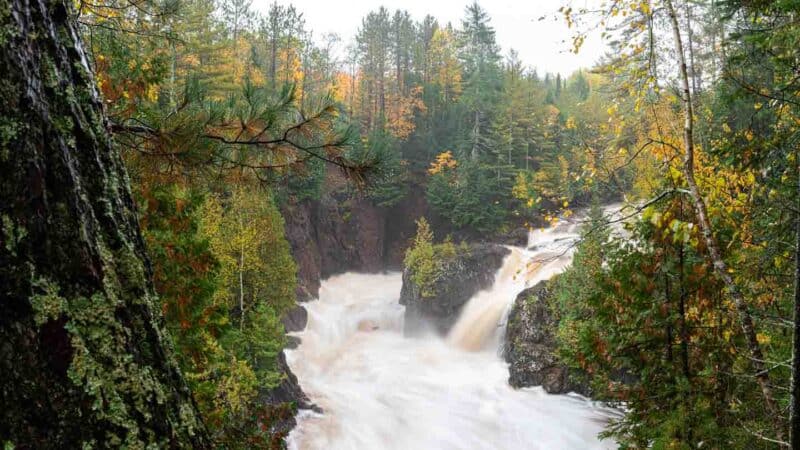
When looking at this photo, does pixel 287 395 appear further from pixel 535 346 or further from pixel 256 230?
pixel 535 346

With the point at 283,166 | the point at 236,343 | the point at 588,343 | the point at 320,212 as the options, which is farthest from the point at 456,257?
the point at 283,166

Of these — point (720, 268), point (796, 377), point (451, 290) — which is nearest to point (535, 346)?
point (451, 290)

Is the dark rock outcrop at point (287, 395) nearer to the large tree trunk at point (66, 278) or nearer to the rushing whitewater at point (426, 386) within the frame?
the rushing whitewater at point (426, 386)

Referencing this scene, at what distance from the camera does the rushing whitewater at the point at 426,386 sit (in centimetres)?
1447

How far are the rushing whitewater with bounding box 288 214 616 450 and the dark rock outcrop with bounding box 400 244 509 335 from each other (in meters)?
0.46

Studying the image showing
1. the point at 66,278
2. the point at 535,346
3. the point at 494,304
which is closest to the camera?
the point at 66,278

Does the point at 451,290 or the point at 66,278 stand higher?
the point at 66,278

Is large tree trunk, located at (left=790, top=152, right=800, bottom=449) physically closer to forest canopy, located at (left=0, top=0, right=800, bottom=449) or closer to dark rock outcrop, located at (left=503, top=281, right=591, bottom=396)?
forest canopy, located at (left=0, top=0, right=800, bottom=449)

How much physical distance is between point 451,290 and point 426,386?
20.3 ft

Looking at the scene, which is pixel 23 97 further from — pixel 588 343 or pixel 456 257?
pixel 456 257

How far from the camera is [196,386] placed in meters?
6.03

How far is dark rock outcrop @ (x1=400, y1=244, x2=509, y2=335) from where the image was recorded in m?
23.8

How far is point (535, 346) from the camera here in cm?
1820

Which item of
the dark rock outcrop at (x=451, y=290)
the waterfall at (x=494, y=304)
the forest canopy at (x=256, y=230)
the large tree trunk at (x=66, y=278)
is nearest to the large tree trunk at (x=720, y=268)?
the forest canopy at (x=256, y=230)
